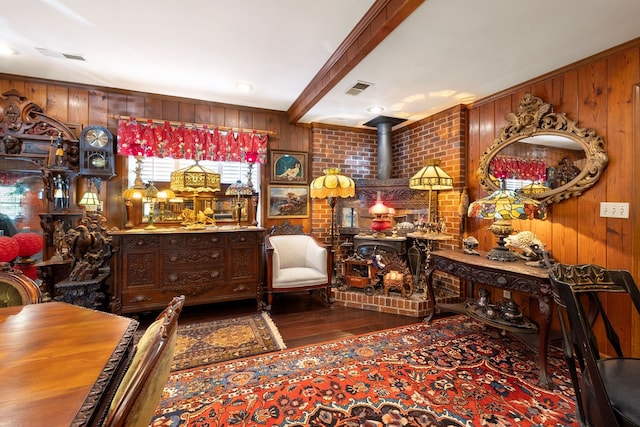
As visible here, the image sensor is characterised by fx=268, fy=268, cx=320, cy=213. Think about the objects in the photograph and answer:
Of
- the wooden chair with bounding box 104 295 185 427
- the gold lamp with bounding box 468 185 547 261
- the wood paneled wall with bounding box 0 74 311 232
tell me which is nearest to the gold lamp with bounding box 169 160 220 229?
the wood paneled wall with bounding box 0 74 311 232

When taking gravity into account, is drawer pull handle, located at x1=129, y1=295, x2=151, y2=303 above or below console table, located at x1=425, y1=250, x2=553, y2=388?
below

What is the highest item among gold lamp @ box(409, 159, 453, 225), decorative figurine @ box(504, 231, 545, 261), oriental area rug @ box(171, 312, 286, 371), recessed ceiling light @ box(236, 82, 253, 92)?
recessed ceiling light @ box(236, 82, 253, 92)

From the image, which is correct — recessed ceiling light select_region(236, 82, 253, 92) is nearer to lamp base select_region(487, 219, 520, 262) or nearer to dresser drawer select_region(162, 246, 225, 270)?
dresser drawer select_region(162, 246, 225, 270)

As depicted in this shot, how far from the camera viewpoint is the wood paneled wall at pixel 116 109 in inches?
→ 117

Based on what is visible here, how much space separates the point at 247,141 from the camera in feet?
11.9

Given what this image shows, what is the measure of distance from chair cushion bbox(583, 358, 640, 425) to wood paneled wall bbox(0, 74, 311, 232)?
340 cm

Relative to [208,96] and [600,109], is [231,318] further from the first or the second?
[600,109]

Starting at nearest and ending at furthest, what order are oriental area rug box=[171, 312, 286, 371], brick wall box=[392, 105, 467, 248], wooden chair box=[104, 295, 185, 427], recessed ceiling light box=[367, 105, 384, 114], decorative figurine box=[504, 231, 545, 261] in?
wooden chair box=[104, 295, 185, 427], oriental area rug box=[171, 312, 286, 371], decorative figurine box=[504, 231, 545, 261], brick wall box=[392, 105, 467, 248], recessed ceiling light box=[367, 105, 384, 114]

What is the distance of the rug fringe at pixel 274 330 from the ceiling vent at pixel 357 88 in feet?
8.65

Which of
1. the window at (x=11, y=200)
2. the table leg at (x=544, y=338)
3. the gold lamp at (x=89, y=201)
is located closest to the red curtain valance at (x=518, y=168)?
the table leg at (x=544, y=338)

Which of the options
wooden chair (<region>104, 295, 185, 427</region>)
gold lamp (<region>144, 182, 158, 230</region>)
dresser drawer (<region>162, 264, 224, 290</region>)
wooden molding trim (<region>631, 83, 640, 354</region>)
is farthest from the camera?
gold lamp (<region>144, 182, 158, 230</region>)

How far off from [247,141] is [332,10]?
83.0 inches

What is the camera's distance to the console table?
1.89m

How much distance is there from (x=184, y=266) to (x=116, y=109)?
81.8 inches
